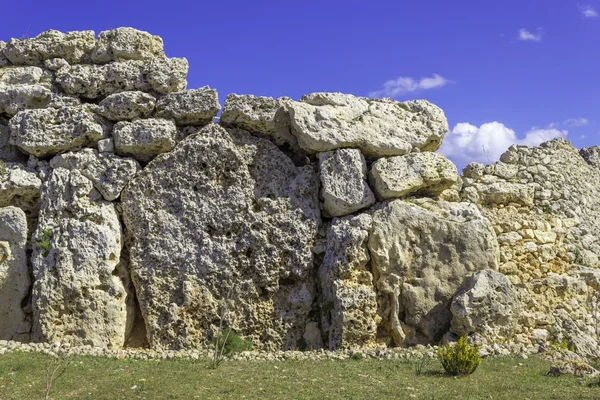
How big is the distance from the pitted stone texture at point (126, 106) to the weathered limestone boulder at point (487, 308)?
8168 mm

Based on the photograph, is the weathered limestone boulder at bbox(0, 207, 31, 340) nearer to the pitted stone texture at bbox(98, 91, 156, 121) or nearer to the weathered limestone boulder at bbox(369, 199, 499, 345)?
the pitted stone texture at bbox(98, 91, 156, 121)

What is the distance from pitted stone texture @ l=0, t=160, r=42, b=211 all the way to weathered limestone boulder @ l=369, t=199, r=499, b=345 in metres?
7.74

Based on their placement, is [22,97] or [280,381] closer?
[280,381]

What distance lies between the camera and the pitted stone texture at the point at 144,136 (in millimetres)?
13953

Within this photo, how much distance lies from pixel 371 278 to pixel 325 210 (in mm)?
1895

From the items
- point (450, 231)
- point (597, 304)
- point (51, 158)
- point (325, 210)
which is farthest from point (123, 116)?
point (597, 304)

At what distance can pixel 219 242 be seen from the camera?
13.9 metres

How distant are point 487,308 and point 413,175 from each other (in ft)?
11.2

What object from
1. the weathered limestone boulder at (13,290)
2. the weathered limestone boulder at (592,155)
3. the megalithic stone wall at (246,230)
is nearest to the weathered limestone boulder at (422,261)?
the megalithic stone wall at (246,230)

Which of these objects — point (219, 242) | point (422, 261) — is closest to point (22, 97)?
point (219, 242)

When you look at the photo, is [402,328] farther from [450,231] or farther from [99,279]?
[99,279]

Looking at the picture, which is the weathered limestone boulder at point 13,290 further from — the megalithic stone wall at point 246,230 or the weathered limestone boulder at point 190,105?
the weathered limestone boulder at point 190,105

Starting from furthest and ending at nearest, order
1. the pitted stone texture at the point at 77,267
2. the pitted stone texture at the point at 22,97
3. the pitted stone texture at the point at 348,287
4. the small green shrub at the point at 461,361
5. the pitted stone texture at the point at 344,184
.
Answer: the pitted stone texture at the point at 22,97, the pitted stone texture at the point at 344,184, the pitted stone texture at the point at 348,287, the pitted stone texture at the point at 77,267, the small green shrub at the point at 461,361

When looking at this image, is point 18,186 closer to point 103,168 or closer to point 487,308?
point 103,168
